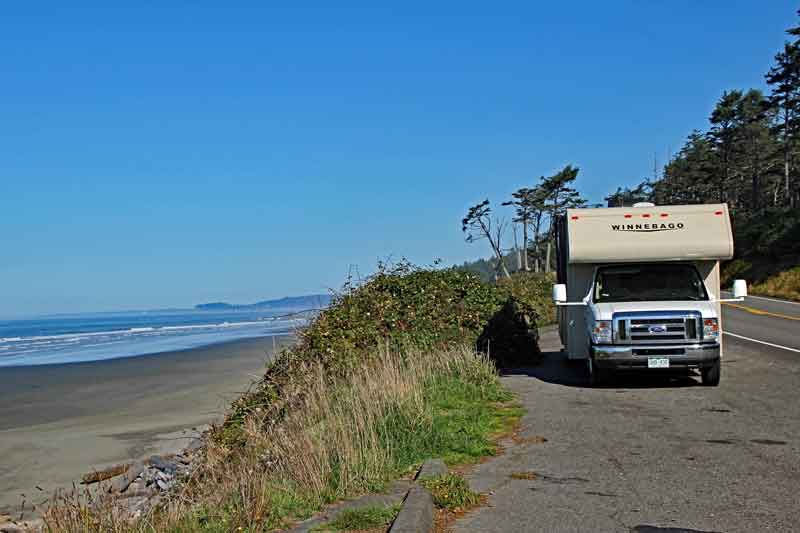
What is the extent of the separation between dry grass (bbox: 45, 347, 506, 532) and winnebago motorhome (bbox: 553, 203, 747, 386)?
2112 millimetres

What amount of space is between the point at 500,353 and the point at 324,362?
192 inches

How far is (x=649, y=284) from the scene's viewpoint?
14.4 meters

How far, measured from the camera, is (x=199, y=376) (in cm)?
3019

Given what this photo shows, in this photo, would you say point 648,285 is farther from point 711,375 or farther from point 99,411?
point 99,411

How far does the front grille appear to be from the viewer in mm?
13344

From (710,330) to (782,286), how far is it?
1399 inches

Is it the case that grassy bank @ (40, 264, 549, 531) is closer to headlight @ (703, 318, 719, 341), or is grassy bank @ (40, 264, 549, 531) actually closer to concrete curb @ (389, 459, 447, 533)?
concrete curb @ (389, 459, 447, 533)

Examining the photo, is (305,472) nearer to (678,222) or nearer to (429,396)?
(429,396)

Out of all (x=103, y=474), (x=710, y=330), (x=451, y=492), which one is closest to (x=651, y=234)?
(x=710, y=330)

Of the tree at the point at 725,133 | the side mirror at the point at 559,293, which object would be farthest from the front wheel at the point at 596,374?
the tree at the point at 725,133

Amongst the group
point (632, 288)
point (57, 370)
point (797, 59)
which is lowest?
point (57, 370)

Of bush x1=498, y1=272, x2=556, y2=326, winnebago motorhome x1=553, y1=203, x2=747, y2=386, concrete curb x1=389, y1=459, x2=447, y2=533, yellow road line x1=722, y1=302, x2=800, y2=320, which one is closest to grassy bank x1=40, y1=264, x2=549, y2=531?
concrete curb x1=389, y1=459, x2=447, y2=533

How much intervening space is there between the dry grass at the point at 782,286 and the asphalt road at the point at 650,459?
2990cm

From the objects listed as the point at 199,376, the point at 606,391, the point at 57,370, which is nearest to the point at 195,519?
the point at 606,391
